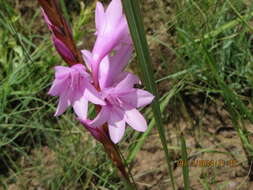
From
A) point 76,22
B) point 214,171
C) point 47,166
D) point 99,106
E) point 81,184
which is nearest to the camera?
point 99,106

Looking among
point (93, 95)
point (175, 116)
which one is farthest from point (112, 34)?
point (175, 116)

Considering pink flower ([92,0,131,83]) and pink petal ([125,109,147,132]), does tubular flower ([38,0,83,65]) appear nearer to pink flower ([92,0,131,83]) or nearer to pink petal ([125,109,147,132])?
pink flower ([92,0,131,83])

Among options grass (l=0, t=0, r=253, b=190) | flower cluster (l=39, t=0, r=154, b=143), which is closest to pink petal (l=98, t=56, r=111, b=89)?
flower cluster (l=39, t=0, r=154, b=143)

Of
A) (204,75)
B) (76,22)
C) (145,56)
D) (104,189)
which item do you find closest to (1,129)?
(104,189)

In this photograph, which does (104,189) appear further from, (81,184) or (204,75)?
(204,75)

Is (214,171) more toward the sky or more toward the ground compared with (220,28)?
more toward the ground
